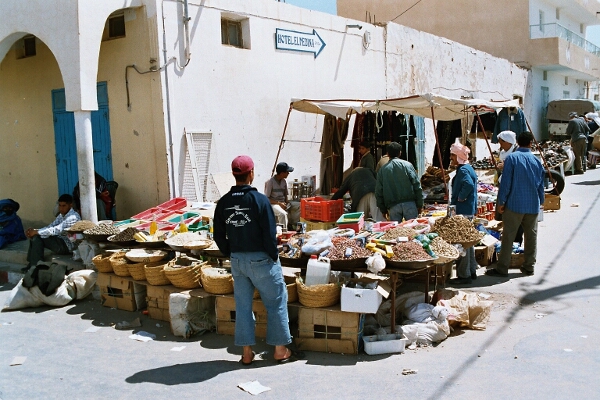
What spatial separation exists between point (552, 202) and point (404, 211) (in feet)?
21.3

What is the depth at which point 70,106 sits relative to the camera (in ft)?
29.6

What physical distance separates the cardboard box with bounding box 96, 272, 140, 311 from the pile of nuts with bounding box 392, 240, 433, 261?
334cm

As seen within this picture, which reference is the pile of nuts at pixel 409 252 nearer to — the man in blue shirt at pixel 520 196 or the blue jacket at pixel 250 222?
the blue jacket at pixel 250 222

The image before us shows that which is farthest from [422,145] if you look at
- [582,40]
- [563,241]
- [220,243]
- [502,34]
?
[582,40]

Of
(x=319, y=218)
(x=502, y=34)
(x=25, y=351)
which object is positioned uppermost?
(x=502, y=34)

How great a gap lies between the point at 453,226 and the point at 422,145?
29.9 feet

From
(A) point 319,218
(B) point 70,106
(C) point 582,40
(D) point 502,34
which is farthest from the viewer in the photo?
(C) point 582,40

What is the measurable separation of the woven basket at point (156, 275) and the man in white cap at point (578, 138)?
57.6 feet

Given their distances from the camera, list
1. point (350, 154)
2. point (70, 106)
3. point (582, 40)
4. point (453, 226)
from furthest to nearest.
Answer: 1. point (582, 40)
2. point (350, 154)
3. point (70, 106)
4. point (453, 226)

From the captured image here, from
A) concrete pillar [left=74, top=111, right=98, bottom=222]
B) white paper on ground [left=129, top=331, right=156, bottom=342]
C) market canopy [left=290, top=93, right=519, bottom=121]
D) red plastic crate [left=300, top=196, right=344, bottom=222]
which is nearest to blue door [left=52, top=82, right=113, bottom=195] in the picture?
concrete pillar [left=74, top=111, right=98, bottom=222]

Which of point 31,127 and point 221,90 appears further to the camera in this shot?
point 31,127

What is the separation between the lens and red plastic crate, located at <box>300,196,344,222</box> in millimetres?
9594

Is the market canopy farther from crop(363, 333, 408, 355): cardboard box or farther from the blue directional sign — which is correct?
crop(363, 333, 408, 355): cardboard box

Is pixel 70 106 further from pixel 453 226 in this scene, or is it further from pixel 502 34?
pixel 502 34
